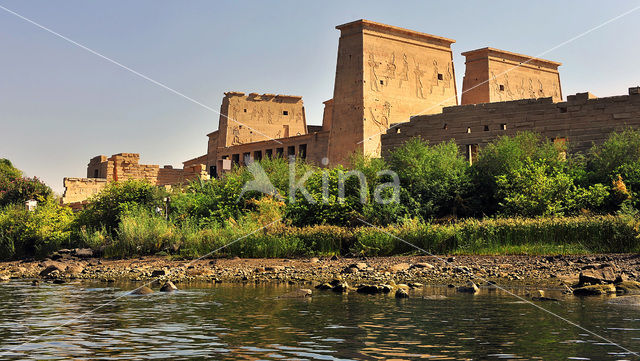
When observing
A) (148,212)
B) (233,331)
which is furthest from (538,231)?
(148,212)

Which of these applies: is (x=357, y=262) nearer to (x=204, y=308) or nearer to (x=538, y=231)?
(x=538, y=231)

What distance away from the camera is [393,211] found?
2191cm

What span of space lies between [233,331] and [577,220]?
11.9 meters

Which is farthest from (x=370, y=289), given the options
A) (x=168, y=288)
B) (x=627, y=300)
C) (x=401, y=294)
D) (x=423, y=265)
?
(x=627, y=300)

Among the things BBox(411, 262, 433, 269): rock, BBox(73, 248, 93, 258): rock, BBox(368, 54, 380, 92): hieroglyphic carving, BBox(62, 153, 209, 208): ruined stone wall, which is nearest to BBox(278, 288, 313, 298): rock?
BBox(411, 262, 433, 269): rock

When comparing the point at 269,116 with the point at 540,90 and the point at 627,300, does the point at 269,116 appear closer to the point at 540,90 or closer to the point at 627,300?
the point at 540,90

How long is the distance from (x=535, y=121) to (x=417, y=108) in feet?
31.7

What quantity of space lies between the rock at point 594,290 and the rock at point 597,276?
0.46m

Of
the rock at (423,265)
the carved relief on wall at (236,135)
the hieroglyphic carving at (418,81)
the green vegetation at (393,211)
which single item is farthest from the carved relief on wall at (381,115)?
the carved relief on wall at (236,135)

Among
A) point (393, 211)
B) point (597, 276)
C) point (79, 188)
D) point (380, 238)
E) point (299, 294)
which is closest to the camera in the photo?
point (299, 294)

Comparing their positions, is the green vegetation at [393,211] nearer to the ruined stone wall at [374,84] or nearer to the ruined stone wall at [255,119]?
the ruined stone wall at [374,84]

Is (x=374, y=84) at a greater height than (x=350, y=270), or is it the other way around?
(x=374, y=84)

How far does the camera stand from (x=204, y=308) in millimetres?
11547

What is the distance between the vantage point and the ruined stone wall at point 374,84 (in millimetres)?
32250
